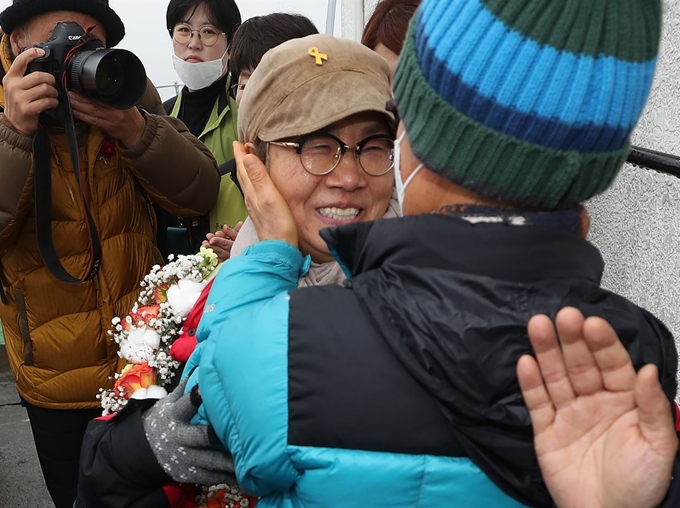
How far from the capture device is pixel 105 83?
7.26 ft

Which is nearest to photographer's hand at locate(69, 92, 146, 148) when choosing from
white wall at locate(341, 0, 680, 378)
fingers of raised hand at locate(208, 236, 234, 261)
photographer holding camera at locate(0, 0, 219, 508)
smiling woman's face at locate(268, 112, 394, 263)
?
photographer holding camera at locate(0, 0, 219, 508)

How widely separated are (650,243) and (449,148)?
1640mm

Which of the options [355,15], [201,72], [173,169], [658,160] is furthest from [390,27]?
[355,15]

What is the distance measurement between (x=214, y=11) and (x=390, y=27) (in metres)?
1.38

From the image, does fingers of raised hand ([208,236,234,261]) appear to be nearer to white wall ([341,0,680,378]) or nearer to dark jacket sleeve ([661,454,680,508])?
white wall ([341,0,680,378])

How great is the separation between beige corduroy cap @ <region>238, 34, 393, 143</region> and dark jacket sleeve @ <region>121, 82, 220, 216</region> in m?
0.93

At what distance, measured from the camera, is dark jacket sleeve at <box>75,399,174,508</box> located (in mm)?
1226

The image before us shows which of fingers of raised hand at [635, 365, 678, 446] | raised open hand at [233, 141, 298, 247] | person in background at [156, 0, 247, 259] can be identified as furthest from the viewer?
person in background at [156, 0, 247, 259]

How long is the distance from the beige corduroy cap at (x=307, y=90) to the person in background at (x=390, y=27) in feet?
2.57

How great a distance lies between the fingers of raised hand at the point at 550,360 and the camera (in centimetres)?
83

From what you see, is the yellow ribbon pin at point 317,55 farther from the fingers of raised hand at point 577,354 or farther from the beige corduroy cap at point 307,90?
the fingers of raised hand at point 577,354

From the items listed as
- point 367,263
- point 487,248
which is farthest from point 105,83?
point 487,248

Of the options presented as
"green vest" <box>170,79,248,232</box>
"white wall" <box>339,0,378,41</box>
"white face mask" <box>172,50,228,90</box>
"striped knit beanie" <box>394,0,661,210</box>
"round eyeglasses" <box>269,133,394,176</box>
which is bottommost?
"white wall" <box>339,0,378,41</box>

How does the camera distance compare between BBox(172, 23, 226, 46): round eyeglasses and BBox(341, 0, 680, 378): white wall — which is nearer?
BBox(341, 0, 680, 378): white wall
